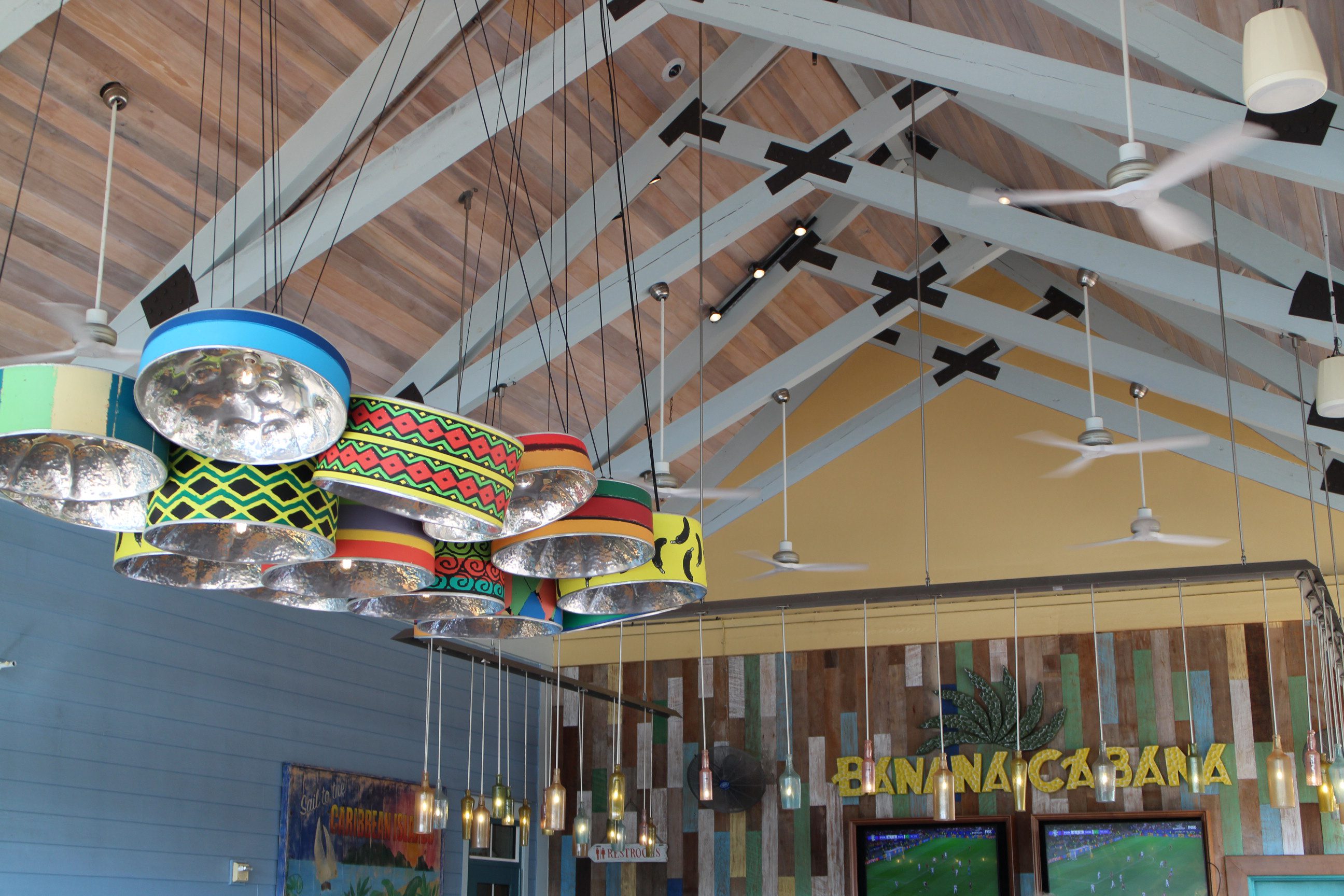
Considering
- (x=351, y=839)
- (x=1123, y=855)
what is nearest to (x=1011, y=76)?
(x=1123, y=855)

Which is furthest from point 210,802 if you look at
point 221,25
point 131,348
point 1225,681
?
point 1225,681

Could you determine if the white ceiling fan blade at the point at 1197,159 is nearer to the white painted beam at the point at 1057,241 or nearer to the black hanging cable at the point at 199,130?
the white painted beam at the point at 1057,241

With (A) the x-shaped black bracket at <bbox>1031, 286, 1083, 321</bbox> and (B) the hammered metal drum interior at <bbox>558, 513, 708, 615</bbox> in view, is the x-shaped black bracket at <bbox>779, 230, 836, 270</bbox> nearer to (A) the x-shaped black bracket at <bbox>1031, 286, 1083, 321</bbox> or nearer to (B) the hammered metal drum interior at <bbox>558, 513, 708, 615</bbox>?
(A) the x-shaped black bracket at <bbox>1031, 286, 1083, 321</bbox>

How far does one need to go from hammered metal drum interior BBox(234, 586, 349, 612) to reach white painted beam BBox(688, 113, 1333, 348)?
10.9 feet

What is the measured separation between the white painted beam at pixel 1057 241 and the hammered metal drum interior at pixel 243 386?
360cm

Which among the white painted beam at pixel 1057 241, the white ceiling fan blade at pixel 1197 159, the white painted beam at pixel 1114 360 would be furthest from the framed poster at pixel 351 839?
the white ceiling fan blade at pixel 1197 159

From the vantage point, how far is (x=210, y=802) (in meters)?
7.66

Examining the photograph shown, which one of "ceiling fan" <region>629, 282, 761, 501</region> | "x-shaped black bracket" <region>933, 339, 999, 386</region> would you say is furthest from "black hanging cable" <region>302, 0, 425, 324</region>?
"x-shaped black bracket" <region>933, 339, 999, 386</region>

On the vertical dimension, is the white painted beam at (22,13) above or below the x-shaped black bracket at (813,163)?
below

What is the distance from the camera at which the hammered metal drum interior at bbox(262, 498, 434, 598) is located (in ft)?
10.4

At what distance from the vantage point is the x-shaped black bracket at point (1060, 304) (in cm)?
1041

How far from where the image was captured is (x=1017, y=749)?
8.75 m

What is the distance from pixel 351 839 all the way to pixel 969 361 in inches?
239

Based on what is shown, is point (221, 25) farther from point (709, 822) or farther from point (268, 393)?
point (709, 822)
